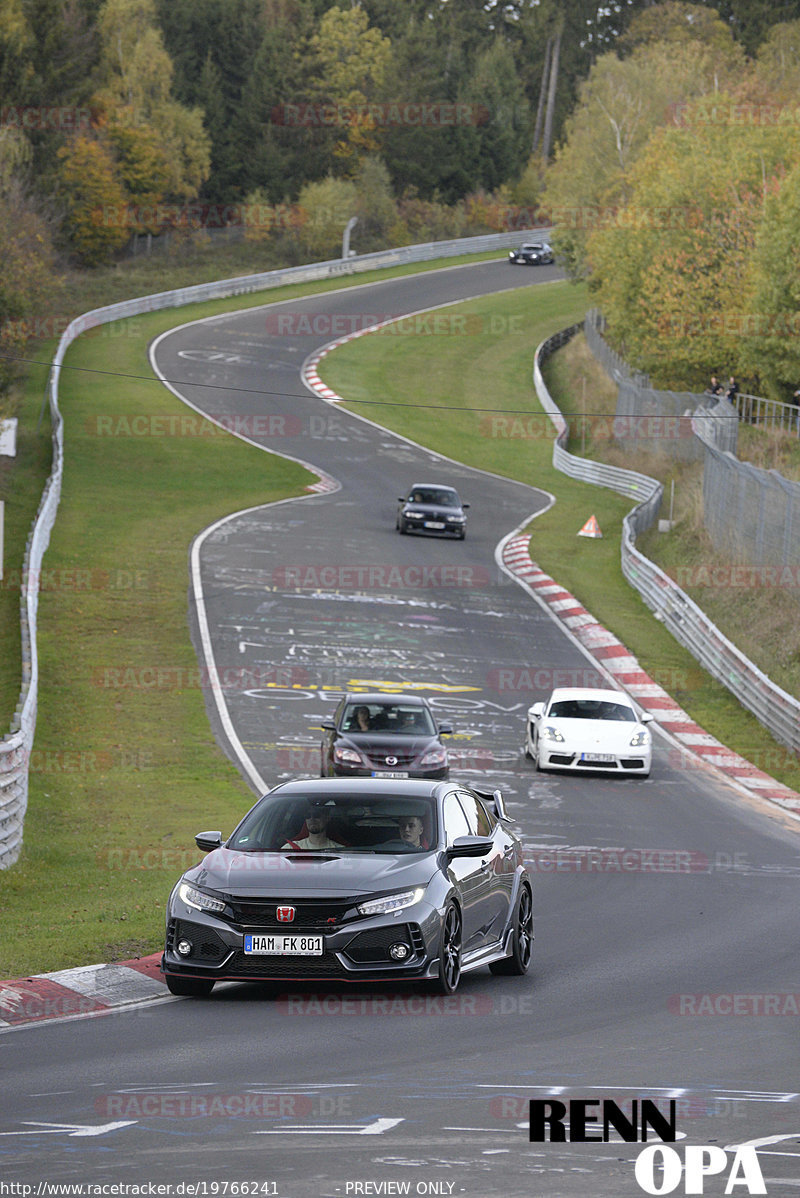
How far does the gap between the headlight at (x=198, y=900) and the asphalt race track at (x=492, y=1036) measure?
0.62 meters

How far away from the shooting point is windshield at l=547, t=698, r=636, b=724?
1025 inches

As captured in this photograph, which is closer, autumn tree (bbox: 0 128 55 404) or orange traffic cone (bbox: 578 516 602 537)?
orange traffic cone (bbox: 578 516 602 537)

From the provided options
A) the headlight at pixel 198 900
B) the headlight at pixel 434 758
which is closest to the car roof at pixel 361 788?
the headlight at pixel 198 900

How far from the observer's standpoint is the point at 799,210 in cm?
4984

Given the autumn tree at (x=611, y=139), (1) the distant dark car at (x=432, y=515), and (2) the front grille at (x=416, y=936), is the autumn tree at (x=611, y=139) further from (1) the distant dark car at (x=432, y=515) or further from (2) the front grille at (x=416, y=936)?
(2) the front grille at (x=416, y=936)

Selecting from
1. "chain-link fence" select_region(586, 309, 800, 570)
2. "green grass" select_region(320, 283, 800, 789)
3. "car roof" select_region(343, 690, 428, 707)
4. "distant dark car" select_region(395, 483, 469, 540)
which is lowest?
"green grass" select_region(320, 283, 800, 789)

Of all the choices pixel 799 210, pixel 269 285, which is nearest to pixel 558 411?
pixel 799 210

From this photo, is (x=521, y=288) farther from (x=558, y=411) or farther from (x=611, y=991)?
(x=611, y=991)

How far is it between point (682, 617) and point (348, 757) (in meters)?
16.2

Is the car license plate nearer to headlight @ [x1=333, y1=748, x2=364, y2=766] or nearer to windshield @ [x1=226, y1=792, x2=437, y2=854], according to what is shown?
windshield @ [x1=226, y1=792, x2=437, y2=854]

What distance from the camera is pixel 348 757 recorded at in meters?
22.2

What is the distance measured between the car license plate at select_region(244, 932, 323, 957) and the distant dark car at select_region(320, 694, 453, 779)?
11148 mm

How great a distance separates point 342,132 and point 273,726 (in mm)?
98548

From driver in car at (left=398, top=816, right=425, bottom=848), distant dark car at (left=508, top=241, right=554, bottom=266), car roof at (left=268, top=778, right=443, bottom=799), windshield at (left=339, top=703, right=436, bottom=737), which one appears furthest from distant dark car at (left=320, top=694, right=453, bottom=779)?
distant dark car at (left=508, top=241, right=554, bottom=266)
